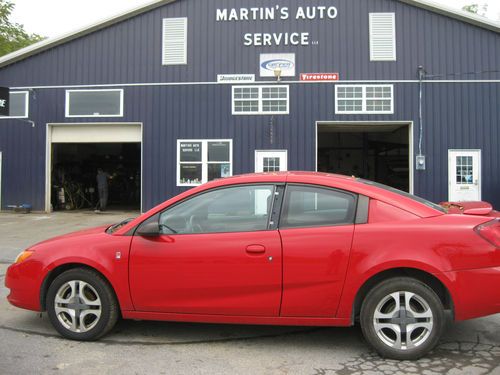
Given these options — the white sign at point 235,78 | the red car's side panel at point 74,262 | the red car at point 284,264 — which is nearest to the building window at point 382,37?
the white sign at point 235,78

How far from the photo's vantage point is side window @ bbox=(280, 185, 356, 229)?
3.89m

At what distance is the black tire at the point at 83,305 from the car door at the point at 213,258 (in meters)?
0.29

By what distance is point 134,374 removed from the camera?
349 cm

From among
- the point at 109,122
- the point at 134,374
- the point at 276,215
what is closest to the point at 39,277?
the point at 134,374

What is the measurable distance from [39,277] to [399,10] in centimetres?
1428

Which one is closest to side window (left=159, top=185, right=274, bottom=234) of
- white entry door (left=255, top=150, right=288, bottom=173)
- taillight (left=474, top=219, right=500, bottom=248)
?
taillight (left=474, top=219, right=500, bottom=248)

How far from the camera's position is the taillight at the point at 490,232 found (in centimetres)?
366

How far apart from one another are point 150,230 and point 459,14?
14197 mm

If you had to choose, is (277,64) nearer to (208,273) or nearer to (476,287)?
(208,273)

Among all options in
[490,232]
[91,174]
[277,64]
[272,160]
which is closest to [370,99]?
[277,64]

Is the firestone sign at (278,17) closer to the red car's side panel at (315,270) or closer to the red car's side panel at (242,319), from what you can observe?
the red car's side panel at (315,270)

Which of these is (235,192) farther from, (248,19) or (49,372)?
(248,19)

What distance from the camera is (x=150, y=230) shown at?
3941 millimetres

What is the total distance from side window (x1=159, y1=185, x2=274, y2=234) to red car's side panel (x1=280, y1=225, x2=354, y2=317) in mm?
401
